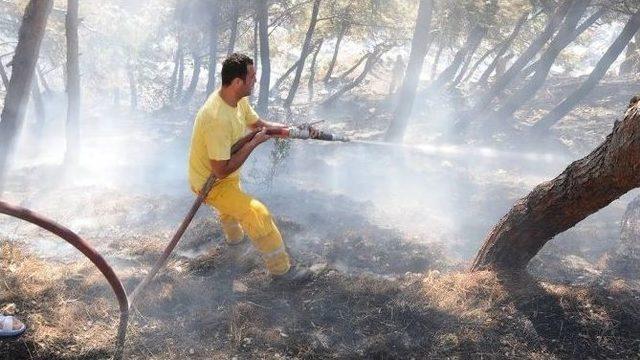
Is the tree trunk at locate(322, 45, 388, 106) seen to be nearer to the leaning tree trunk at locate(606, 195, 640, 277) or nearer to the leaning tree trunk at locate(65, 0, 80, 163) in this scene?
the leaning tree trunk at locate(65, 0, 80, 163)

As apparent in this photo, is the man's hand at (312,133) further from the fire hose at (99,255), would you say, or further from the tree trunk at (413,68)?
the tree trunk at (413,68)

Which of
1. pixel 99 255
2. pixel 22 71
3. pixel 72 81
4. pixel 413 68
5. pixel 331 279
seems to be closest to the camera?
pixel 99 255

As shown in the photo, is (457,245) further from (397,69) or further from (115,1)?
(115,1)

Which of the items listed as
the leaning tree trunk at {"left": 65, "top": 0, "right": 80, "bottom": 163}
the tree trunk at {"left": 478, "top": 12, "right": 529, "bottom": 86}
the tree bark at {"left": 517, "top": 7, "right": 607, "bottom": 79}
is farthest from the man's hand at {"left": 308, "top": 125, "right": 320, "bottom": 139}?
the tree trunk at {"left": 478, "top": 12, "right": 529, "bottom": 86}

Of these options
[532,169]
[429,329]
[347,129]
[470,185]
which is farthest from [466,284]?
[347,129]

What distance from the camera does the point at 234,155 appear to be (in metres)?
3.83

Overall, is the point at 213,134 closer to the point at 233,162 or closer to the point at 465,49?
the point at 233,162

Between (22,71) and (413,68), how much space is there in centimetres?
976

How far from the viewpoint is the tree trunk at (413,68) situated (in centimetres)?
1301

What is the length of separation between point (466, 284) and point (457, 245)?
3.90m

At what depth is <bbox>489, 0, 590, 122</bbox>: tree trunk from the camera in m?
13.0

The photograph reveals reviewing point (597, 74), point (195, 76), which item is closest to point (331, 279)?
point (597, 74)

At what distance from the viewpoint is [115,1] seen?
78.9 feet

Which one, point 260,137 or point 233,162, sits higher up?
point 260,137
